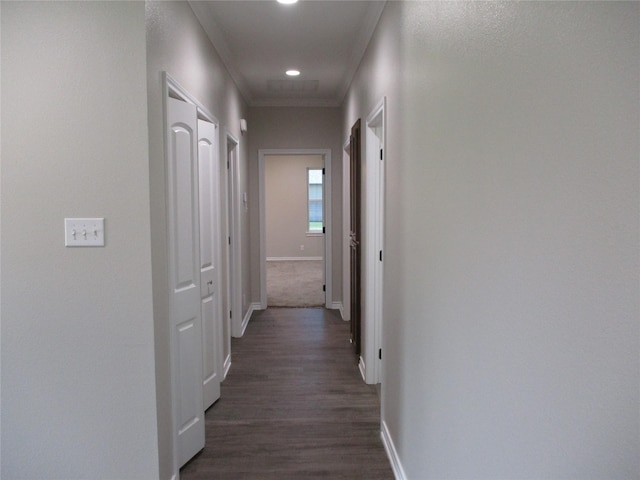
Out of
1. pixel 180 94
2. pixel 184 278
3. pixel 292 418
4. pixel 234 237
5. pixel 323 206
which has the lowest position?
pixel 292 418

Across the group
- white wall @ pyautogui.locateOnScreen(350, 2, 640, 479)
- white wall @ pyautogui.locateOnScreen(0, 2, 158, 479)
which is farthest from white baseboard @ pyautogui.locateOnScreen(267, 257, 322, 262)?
white wall @ pyautogui.locateOnScreen(350, 2, 640, 479)

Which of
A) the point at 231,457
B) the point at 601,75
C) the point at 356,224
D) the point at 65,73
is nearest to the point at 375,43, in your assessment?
the point at 356,224

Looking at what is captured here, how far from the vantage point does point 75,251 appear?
200 cm

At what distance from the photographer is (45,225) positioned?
6.52ft

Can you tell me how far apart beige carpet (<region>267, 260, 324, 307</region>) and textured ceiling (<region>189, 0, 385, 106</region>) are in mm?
2995

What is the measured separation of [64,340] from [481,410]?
1.80 meters

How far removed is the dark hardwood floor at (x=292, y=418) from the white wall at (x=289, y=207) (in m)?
6.02

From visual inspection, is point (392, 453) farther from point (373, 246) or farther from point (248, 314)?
point (248, 314)

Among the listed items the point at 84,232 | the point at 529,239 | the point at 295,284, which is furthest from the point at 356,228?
the point at 295,284

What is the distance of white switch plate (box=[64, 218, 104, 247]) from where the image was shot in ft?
6.49

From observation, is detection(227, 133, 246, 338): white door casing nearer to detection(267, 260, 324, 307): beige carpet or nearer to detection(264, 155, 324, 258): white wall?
detection(267, 260, 324, 307): beige carpet

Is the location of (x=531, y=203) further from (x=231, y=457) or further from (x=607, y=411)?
(x=231, y=457)

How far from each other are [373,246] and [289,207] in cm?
723

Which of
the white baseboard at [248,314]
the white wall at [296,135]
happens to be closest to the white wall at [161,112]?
the white baseboard at [248,314]
